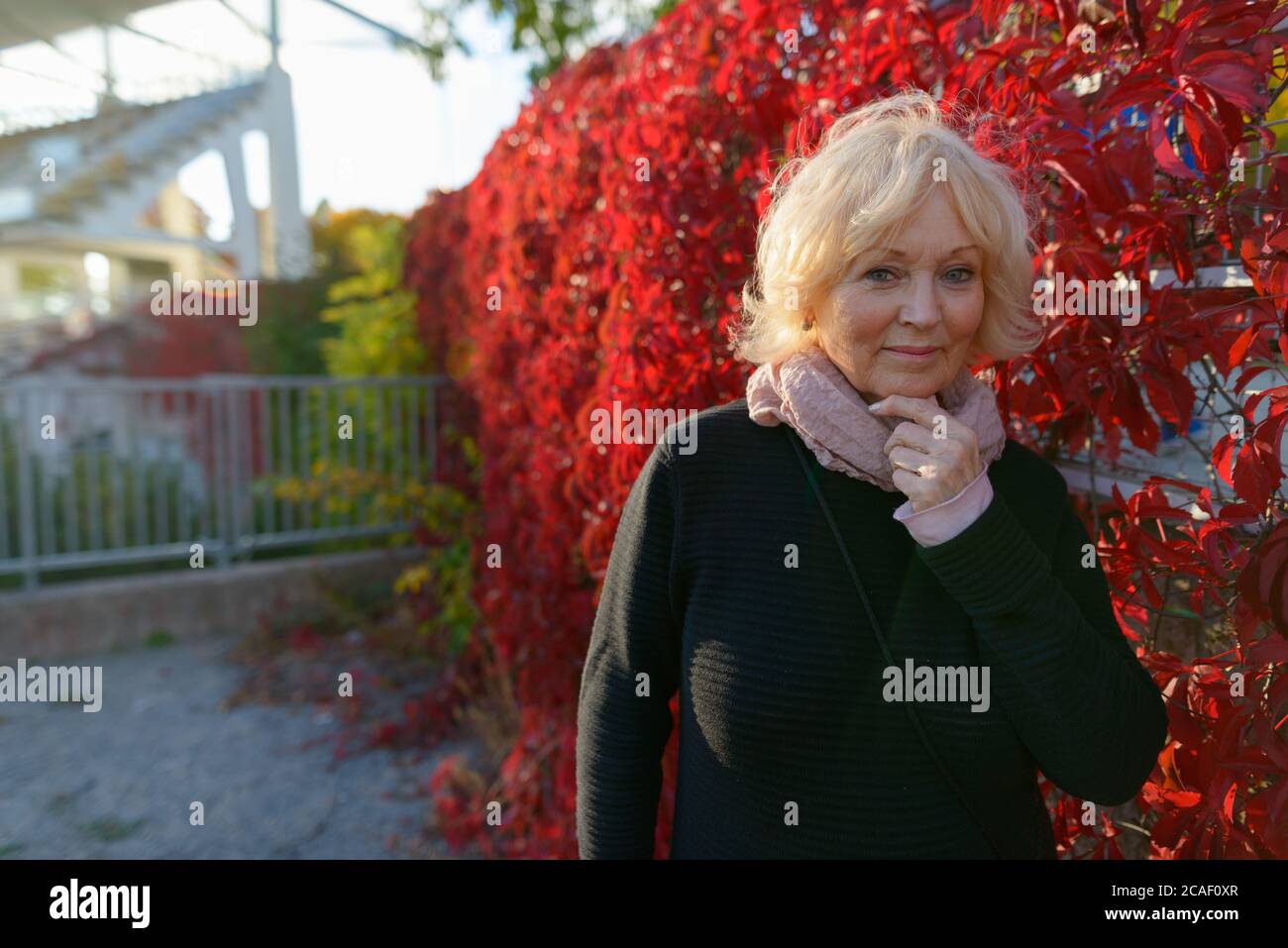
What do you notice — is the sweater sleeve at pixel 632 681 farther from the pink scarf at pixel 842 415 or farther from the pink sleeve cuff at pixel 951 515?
the pink sleeve cuff at pixel 951 515

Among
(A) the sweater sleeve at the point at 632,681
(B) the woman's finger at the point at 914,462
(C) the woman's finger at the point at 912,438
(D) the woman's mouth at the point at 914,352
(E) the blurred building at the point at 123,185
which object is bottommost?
(A) the sweater sleeve at the point at 632,681

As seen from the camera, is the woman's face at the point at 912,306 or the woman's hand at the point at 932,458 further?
the woman's face at the point at 912,306

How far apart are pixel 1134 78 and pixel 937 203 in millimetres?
395

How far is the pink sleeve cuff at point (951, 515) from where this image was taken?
1.27m

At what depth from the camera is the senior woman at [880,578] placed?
4.25 feet

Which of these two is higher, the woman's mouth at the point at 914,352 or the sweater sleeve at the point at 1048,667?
the woman's mouth at the point at 914,352

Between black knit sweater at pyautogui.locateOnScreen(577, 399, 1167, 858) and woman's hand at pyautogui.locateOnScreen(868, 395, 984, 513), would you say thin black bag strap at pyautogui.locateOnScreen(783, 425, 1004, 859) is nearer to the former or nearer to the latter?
black knit sweater at pyautogui.locateOnScreen(577, 399, 1167, 858)

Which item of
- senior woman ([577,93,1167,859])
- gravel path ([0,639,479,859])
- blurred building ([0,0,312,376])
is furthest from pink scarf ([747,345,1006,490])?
blurred building ([0,0,312,376])

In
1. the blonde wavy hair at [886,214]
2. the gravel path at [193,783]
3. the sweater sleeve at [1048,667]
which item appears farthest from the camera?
the gravel path at [193,783]

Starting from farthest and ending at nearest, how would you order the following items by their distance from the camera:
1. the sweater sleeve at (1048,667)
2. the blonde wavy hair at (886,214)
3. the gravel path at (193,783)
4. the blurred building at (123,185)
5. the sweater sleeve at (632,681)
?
the blurred building at (123,185), the gravel path at (193,783), the sweater sleeve at (632,681), the blonde wavy hair at (886,214), the sweater sleeve at (1048,667)

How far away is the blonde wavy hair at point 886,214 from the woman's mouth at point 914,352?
0.15 m

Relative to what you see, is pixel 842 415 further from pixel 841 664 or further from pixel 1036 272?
pixel 1036 272

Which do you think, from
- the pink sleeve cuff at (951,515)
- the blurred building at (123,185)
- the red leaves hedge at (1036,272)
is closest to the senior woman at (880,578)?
the pink sleeve cuff at (951,515)
